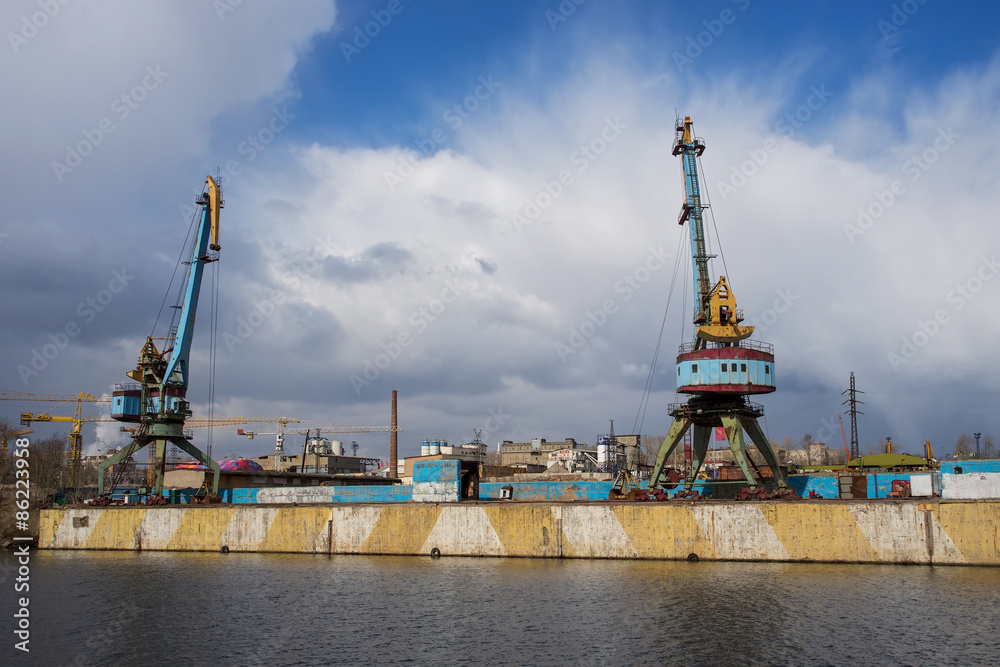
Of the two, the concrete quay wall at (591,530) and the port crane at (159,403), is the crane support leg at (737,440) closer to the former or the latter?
the concrete quay wall at (591,530)

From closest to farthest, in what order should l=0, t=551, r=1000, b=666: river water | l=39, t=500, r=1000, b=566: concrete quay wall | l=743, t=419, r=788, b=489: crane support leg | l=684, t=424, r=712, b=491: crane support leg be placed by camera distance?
1. l=0, t=551, r=1000, b=666: river water
2. l=39, t=500, r=1000, b=566: concrete quay wall
3. l=743, t=419, r=788, b=489: crane support leg
4. l=684, t=424, r=712, b=491: crane support leg

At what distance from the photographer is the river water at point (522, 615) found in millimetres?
24328

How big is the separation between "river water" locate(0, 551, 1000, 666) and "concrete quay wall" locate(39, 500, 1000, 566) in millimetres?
1825

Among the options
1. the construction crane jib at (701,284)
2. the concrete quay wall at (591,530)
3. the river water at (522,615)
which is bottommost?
the river water at (522,615)

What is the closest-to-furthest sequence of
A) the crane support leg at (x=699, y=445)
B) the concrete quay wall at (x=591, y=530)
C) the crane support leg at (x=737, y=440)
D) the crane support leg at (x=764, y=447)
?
1. the concrete quay wall at (x=591, y=530)
2. the crane support leg at (x=737, y=440)
3. the crane support leg at (x=764, y=447)
4. the crane support leg at (x=699, y=445)

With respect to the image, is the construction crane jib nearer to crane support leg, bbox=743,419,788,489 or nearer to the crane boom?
crane support leg, bbox=743,419,788,489

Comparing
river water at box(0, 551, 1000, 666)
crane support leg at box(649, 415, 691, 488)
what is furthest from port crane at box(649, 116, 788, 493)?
river water at box(0, 551, 1000, 666)

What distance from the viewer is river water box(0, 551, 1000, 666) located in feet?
79.8

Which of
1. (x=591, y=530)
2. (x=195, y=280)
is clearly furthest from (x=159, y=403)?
(x=591, y=530)

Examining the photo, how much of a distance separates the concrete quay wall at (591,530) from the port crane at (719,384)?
28.4ft

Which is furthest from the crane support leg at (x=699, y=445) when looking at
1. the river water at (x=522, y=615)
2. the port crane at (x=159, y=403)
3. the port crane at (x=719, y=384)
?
the port crane at (x=159, y=403)

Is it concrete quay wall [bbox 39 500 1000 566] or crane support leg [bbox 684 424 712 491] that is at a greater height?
crane support leg [bbox 684 424 712 491]

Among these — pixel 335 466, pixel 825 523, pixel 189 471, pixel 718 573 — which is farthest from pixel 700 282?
pixel 335 466

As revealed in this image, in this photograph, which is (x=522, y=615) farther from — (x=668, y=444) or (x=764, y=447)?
(x=764, y=447)
